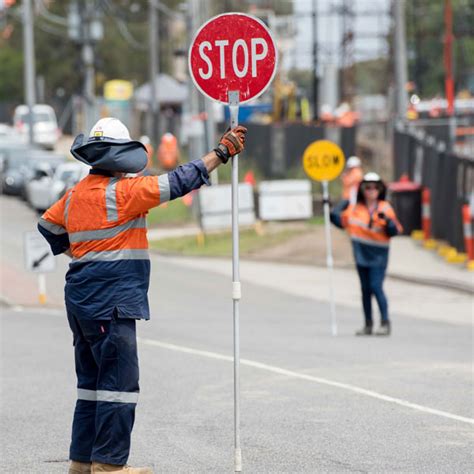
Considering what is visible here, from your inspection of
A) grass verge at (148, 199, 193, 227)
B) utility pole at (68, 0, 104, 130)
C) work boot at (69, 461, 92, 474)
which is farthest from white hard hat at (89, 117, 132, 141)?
→ utility pole at (68, 0, 104, 130)

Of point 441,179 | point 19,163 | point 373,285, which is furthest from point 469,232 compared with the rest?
point 19,163

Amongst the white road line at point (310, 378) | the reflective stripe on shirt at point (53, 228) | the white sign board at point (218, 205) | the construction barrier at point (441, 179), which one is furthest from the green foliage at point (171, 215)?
the reflective stripe on shirt at point (53, 228)

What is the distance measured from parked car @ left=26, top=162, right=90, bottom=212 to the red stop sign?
96.4 ft

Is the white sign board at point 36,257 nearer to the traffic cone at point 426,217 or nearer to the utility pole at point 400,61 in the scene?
the traffic cone at point 426,217

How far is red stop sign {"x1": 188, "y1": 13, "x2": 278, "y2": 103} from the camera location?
28.2ft

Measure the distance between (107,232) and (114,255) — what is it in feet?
0.42

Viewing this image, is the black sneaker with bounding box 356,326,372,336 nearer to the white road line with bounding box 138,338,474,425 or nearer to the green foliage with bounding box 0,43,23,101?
the white road line with bounding box 138,338,474,425

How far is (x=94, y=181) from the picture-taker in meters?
7.91

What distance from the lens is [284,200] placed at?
113ft

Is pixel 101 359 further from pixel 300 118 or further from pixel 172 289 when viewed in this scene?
pixel 300 118

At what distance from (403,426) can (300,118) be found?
42.1 m

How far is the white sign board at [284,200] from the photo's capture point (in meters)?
34.1

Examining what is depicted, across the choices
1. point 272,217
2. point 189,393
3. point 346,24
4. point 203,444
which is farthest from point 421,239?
point 346,24

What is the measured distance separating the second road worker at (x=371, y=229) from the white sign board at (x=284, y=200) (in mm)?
17310
